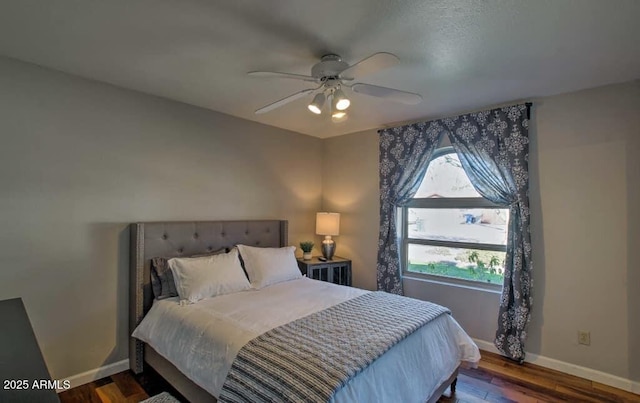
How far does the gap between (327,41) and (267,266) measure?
203 centimetres

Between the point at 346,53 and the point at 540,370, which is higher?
the point at 346,53

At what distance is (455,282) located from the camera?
135 inches

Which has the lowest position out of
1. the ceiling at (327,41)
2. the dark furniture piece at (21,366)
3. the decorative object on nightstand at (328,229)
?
the dark furniture piece at (21,366)

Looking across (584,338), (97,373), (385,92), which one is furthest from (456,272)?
(97,373)

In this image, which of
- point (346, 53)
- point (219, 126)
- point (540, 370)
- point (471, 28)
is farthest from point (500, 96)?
point (219, 126)

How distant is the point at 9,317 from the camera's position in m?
1.74

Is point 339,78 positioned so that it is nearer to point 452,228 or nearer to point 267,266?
point 267,266

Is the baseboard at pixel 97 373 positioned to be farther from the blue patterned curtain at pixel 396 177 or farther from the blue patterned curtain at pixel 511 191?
the blue patterned curtain at pixel 511 191

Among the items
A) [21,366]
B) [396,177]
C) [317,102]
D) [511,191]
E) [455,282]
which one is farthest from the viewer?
[396,177]

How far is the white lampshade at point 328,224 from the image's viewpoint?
4109 millimetres

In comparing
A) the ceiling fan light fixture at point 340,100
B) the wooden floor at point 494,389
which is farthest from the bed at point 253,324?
the ceiling fan light fixture at point 340,100

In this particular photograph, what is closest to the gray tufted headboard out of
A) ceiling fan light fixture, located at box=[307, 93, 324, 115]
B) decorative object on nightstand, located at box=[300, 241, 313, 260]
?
decorative object on nightstand, located at box=[300, 241, 313, 260]

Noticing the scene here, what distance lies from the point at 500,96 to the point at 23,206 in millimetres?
3901

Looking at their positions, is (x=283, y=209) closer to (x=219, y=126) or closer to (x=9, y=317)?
(x=219, y=126)
